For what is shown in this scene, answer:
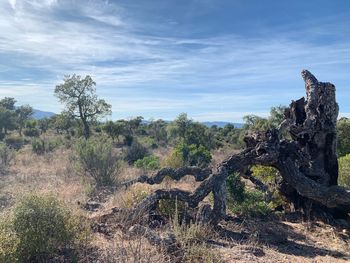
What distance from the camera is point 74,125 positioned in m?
35.8

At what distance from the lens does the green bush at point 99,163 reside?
41.3 ft

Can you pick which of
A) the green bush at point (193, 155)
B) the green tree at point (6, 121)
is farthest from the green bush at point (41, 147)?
the green tree at point (6, 121)

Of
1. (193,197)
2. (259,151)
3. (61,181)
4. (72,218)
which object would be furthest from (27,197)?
(61,181)

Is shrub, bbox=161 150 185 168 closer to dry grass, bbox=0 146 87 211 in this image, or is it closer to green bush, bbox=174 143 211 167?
green bush, bbox=174 143 211 167

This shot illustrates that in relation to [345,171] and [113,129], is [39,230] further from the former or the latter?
[113,129]

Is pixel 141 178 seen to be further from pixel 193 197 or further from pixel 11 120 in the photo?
pixel 11 120

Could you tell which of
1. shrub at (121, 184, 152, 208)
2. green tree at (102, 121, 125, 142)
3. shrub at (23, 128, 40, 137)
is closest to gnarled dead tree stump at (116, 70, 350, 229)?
shrub at (121, 184, 152, 208)

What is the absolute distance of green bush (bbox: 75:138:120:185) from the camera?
1259 centimetres

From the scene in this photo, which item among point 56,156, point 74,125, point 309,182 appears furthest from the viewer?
point 74,125

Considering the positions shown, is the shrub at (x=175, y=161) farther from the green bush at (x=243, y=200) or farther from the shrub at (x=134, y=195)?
the shrub at (x=134, y=195)

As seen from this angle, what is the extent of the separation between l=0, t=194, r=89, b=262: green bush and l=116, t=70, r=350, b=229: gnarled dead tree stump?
5.14 feet

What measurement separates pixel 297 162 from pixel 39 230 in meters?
5.62

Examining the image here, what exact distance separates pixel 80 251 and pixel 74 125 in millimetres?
31305

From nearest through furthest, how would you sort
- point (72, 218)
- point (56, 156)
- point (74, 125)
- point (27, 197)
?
1. point (27, 197)
2. point (72, 218)
3. point (56, 156)
4. point (74, 125)
